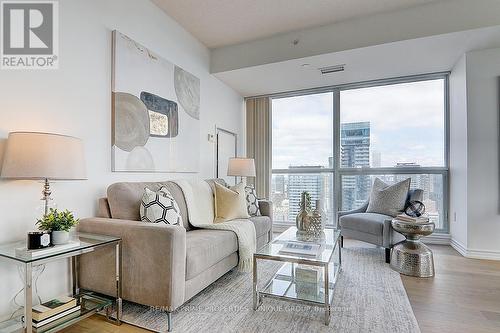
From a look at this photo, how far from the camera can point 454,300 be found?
2.05 m

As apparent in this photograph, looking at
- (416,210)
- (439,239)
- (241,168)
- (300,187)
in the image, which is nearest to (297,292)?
(416,210)

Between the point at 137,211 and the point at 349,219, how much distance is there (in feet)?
8.10

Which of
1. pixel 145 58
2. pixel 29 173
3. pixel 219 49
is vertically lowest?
pixel 29 173

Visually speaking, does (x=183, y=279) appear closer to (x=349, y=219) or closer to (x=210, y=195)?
(x=210, y=195)

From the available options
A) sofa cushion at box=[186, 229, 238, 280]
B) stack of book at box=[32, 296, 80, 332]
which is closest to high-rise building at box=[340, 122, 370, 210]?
sofa cushion at box=[186, 229, 238, 280]

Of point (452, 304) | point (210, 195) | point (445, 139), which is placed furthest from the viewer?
point (445, 139)

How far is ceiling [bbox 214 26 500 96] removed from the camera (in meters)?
2.95

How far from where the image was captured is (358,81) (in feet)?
13.6

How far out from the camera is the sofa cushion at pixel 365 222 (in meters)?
3.00

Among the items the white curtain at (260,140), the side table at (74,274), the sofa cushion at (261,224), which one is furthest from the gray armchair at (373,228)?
the side table at (74,274)

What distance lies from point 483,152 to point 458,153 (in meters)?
0.32

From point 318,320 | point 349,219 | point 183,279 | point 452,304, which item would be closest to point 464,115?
point 349,219

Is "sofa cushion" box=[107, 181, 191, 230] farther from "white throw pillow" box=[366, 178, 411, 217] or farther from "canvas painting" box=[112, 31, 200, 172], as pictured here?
"white throw pillow" box=[366, 178, 411, 217]

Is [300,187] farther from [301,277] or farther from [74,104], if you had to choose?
[74,104]
